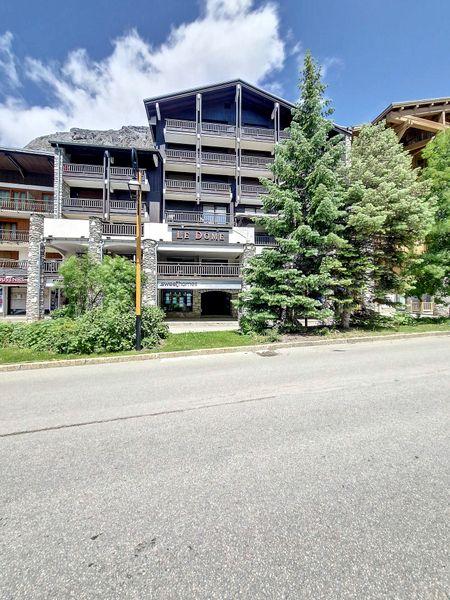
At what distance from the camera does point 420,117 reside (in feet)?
98.5

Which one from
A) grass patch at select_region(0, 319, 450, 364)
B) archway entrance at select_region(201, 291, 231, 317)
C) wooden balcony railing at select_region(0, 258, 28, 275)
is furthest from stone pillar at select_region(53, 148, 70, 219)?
grass patch at select_region(0, 319, 450, 364)

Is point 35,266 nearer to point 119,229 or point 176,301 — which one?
point 119,229

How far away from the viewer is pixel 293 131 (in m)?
12.9

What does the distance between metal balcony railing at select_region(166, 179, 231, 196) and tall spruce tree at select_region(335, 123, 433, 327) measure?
1353cm

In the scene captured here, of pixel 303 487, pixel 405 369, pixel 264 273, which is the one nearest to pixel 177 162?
pixel 264 273

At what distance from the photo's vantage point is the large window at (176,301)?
2503 cm

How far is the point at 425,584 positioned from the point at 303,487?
3.55 feet

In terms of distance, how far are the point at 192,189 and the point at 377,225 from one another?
1801cm

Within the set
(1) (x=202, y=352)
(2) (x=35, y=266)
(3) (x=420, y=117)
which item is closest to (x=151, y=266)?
(2) (x=35, y=266)

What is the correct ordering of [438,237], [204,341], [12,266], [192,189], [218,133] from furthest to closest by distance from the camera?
1. [218,133]
2. [12,266]
3. [192,189]
4. [438,237]
5. [204,341]

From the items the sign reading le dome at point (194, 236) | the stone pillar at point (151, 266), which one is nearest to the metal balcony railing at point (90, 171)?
the sign reading le dome at point (194, 236)

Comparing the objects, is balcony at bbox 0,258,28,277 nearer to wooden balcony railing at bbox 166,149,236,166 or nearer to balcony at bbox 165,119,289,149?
wooden balcony railing at bbox 166,149,236,166

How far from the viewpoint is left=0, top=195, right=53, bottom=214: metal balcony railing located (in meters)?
27.2

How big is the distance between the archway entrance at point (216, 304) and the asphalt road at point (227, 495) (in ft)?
67.4
